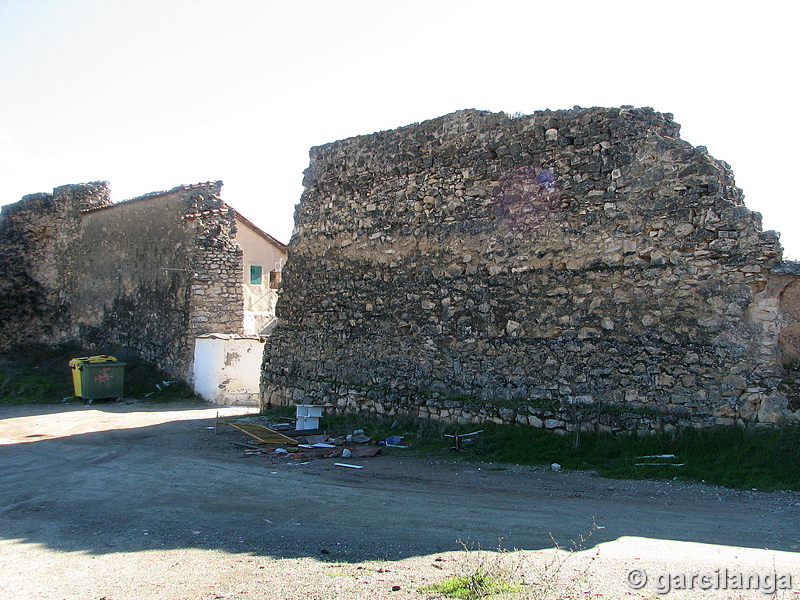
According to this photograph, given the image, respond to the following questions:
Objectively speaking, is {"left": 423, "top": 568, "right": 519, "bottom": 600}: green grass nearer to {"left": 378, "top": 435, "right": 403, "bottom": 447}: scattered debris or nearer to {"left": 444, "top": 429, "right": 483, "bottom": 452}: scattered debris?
{"left": 444, "top": 429, "right": 483, "bottom": 452}: scattered debris

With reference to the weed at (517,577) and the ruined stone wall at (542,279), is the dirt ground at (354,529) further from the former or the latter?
the ruined stone wall at (542,279)

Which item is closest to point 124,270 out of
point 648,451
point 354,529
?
point 354,529

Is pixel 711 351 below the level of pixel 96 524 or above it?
above

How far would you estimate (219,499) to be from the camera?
6.44 meters

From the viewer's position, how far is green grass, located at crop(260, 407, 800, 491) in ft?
21.5

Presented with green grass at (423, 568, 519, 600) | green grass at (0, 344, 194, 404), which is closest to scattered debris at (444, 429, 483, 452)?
green grass at (423, 568, 519, 600)

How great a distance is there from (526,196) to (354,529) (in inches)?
234

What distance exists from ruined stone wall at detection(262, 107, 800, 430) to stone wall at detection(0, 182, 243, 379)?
6670 mm

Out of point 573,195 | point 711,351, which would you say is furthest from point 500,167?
point 711,351

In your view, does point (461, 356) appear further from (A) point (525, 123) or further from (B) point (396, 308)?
(A) point (525, 123)

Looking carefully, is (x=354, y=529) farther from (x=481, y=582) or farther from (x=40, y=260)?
(x=40, y=260)

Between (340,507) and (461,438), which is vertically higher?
(461,438)

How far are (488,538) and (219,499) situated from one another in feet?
10.2

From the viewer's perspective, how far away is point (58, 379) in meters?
18.6
